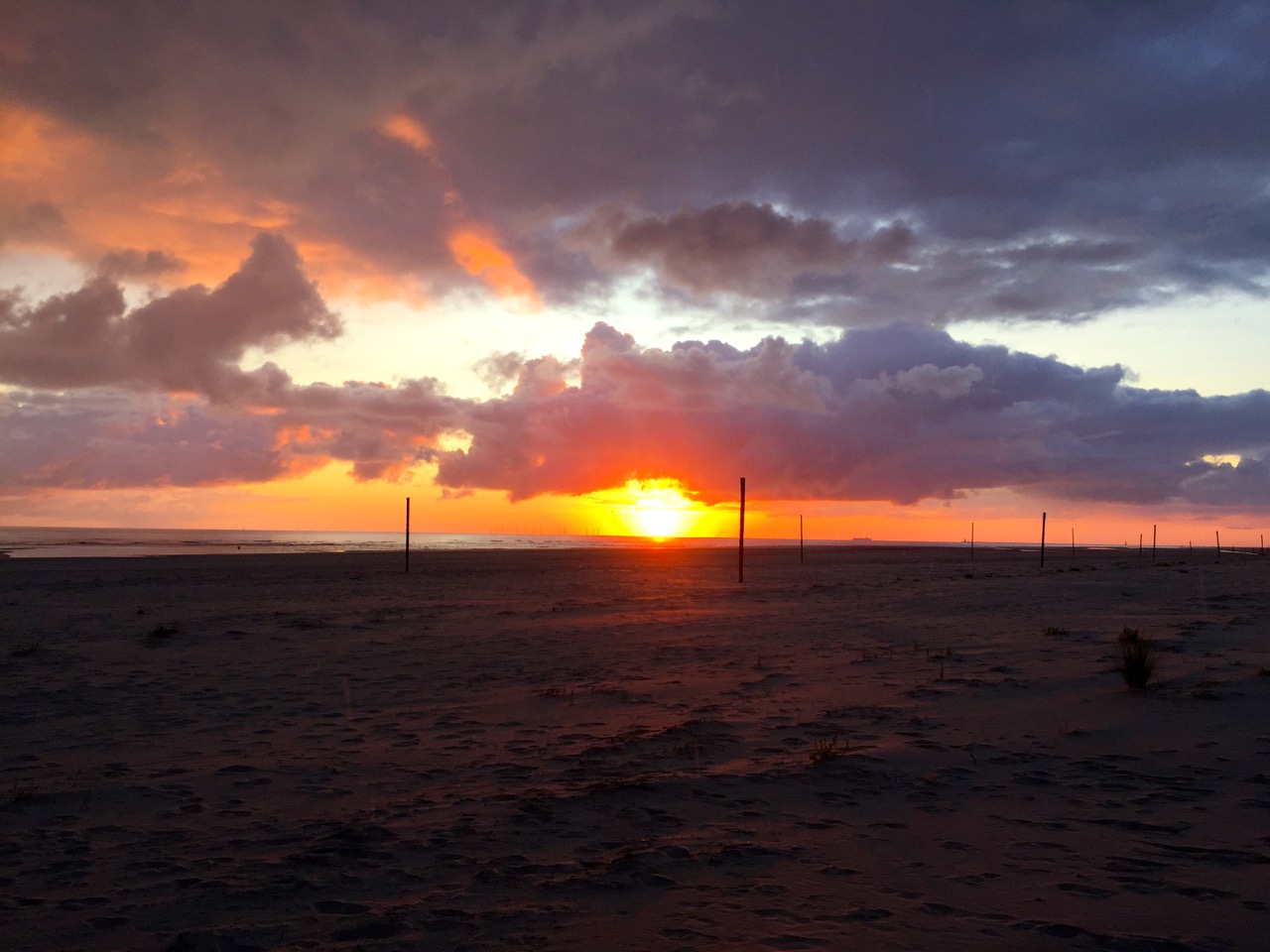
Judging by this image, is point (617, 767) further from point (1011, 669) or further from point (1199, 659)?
point (1199, 659)

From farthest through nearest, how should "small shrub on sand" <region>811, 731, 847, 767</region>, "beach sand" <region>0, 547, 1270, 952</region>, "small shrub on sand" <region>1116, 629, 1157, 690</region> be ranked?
"small shrub on sand" <region>1116, 629, 1157, 690</region> → "small shrub on sand" <region>811, 731, 847, 767</region> → "beach sand" <region>0, 547, 1270, 952</region>

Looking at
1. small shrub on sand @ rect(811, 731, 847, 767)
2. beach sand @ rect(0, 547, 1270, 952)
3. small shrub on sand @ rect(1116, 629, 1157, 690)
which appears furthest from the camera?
small shrub on sand @ rect(1116, 629, 1157, 690)

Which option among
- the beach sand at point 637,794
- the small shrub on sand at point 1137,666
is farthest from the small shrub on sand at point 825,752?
the small shrub on sand at point 1137,666

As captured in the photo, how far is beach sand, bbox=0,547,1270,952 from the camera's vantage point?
14.7 feet

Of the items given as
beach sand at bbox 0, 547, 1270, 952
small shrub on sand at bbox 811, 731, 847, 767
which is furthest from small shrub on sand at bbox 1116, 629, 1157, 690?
small shrub on sand at bbox 811, 731, 847, 767

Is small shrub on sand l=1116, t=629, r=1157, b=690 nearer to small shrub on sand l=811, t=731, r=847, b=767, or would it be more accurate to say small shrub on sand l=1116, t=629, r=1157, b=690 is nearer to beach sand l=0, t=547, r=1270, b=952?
beach sand l=0, t=547, r=1270, b=952

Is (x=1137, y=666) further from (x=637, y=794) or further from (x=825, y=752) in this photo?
(x=637, y=794)

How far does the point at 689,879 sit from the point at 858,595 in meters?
22.8

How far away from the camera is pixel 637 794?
663cm

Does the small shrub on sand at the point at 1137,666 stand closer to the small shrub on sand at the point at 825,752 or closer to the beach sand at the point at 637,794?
the beach sand at the point at 637,794

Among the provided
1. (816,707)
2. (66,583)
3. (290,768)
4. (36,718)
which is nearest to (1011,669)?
(816,707)

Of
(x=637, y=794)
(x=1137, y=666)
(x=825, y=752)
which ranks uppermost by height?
(x=1137, y=666)

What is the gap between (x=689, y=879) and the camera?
4996mm

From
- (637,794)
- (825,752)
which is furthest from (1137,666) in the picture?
(637,794)
